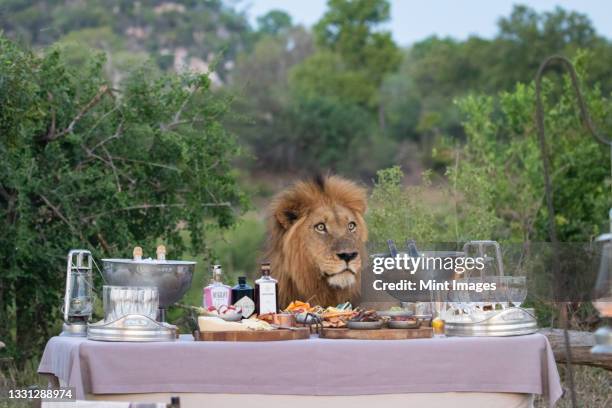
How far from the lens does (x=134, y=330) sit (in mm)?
4906

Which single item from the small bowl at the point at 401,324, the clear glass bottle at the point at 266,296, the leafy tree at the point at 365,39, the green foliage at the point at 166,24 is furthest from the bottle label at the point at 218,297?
the green foliage at the point at 166,24

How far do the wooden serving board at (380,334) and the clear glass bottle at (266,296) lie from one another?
0.43 meters

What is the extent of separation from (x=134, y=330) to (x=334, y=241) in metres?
1.47

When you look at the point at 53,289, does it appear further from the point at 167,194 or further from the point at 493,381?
the point at 493,381

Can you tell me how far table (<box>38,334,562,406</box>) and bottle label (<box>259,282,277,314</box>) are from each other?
0.56 meters

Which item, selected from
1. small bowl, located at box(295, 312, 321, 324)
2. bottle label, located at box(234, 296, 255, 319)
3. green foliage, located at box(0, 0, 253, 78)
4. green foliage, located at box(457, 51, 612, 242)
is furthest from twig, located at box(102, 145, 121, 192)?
green foliage, located at box(0, 0, 253, 78)

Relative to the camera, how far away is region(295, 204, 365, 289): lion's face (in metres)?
5.89

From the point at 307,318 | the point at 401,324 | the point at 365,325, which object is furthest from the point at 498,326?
the point at 307,318

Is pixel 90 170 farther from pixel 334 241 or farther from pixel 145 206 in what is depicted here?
pixel 334 241

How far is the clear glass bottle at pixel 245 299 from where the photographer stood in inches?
211

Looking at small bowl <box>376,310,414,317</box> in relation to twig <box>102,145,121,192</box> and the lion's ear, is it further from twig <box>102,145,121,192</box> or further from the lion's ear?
twig <box>102,145,121,192</box>

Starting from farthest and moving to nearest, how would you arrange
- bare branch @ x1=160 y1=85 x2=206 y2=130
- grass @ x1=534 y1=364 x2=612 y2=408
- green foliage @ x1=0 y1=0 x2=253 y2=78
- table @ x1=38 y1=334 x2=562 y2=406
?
green foliage @ x1=0 y1=0 x2=253 y2=78 → bare branch @ x1=160 y1=85 x2=206 y2=130 → grass @ x1=534 y1=364 x2=612 y2=408 → table @ x1=38 y1=334 x2=562 y2=406

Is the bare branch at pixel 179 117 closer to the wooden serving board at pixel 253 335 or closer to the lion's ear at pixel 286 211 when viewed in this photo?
the lion's ear at pixel 286 211

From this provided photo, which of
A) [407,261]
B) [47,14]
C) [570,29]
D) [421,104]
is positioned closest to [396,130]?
[421,104]
